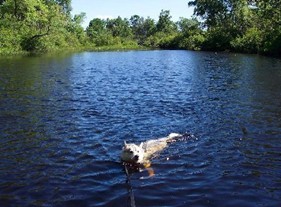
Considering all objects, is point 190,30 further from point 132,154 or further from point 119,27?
point 132,154

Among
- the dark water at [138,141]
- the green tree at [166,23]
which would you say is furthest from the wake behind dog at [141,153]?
the green tree at [166,23]

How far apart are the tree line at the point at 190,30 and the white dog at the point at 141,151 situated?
48244 millimetres

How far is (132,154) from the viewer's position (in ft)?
32.8

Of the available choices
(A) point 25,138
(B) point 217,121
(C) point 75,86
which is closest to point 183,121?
(B) point 217,121

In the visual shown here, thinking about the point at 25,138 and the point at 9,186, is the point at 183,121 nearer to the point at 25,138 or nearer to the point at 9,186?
the point at 25,138

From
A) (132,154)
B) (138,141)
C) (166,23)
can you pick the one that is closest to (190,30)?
(166,23)

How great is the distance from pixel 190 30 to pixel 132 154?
98.5 meters

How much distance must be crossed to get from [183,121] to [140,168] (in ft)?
19.3

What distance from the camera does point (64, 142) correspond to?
502 inches

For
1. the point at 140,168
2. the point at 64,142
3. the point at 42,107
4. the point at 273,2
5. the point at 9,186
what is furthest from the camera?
the point at 273,2

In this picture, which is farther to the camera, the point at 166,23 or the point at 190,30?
the point at 166,23

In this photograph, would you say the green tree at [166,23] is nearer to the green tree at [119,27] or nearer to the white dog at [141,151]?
the green tree at [119,27]

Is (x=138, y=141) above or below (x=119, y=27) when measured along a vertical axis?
below

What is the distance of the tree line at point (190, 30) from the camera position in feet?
203
